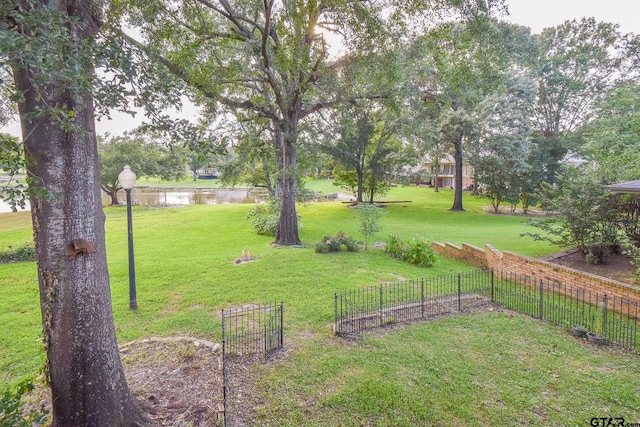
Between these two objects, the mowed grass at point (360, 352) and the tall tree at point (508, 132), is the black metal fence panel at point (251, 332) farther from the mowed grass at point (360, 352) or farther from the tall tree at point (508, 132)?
the tall tree at point (508, 132)

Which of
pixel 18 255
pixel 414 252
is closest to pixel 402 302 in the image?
pixel 414 252

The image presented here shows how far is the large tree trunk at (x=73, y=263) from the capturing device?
296 cm

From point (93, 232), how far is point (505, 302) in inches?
311

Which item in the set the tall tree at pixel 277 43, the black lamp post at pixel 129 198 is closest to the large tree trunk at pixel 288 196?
the tall tree at pixel 277 43

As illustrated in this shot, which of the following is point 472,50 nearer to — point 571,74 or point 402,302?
point 402,302

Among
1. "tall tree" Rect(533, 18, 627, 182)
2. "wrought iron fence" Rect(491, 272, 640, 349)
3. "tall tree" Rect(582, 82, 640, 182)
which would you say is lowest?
"wrought iron fence" Rect(491, 272, 640, 349)

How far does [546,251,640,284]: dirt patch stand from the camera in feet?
26.5

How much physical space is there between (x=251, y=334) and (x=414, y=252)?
6.82 metres

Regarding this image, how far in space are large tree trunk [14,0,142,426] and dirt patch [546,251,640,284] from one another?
10.2 meters

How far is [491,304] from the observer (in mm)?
7461

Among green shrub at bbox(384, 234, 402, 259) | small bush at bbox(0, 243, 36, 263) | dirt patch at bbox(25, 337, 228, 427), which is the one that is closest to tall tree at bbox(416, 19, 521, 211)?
green shrub at bbox(384, 234, 402, 259)

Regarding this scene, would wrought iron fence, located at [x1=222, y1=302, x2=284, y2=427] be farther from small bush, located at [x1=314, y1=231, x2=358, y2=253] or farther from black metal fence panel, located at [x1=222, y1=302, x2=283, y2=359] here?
small bush, located at [x1=314, y1=231, x2=358, y2=253]

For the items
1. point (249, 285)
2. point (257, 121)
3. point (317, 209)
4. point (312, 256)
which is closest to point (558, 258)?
point (312, 256)

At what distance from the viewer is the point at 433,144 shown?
23.9m
